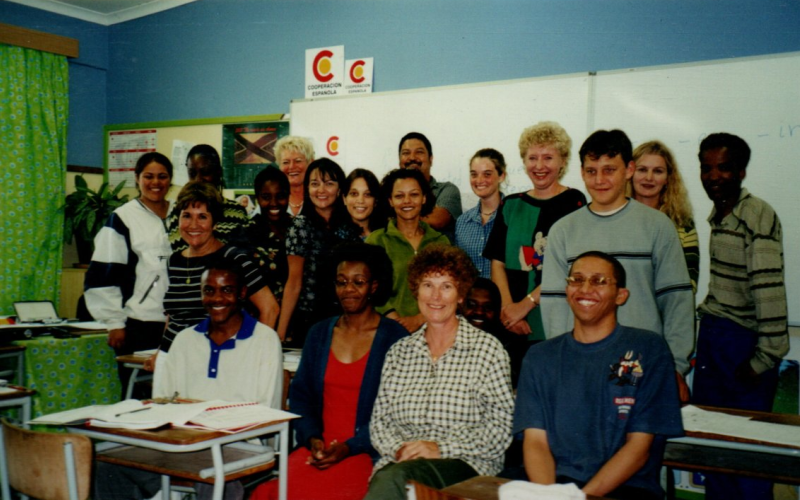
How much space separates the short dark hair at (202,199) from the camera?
9.98 feet

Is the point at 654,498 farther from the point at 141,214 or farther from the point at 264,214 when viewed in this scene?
the point at 141,214

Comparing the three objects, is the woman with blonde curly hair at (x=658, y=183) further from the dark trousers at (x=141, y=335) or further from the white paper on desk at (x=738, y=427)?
the dark trousers at (x=141, y=335)

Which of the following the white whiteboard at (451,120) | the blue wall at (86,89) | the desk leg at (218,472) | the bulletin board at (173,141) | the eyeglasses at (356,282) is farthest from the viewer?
the blue wall at (86,89)

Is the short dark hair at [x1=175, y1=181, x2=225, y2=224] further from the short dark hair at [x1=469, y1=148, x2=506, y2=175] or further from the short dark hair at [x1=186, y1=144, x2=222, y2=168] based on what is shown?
the short dark hair at [x1=469, y1=148, x2=506, y2=175]

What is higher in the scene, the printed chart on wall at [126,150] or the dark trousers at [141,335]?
the printed chart on wall at [126,150]

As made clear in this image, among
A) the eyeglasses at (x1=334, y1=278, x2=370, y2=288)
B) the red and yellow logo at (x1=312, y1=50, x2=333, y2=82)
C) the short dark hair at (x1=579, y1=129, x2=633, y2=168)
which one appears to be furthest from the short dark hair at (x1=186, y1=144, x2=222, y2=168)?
the short dark hair at (x1=579, y1=129, x2=633, y2=168)

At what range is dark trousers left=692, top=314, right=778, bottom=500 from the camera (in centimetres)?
279

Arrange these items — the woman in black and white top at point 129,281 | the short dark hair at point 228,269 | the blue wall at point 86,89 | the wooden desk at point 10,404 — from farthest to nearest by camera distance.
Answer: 1. the blue wall at point 86,89
2. the woman in black and white top at point 129,281
3. the short dark hair at point 228,269
4. the wooden desk at point 10,404

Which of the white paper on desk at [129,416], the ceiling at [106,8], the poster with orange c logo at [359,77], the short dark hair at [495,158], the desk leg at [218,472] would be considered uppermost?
the ceiling at [106,8]

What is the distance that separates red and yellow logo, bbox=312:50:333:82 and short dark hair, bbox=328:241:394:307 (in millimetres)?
2769

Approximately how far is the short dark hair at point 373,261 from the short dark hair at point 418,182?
0.60m

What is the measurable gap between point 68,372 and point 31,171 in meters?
2.74

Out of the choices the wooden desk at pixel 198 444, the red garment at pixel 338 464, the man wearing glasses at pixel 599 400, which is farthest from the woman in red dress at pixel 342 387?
the man wearing glasses at pixel 599 400

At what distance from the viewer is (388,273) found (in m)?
2.72
